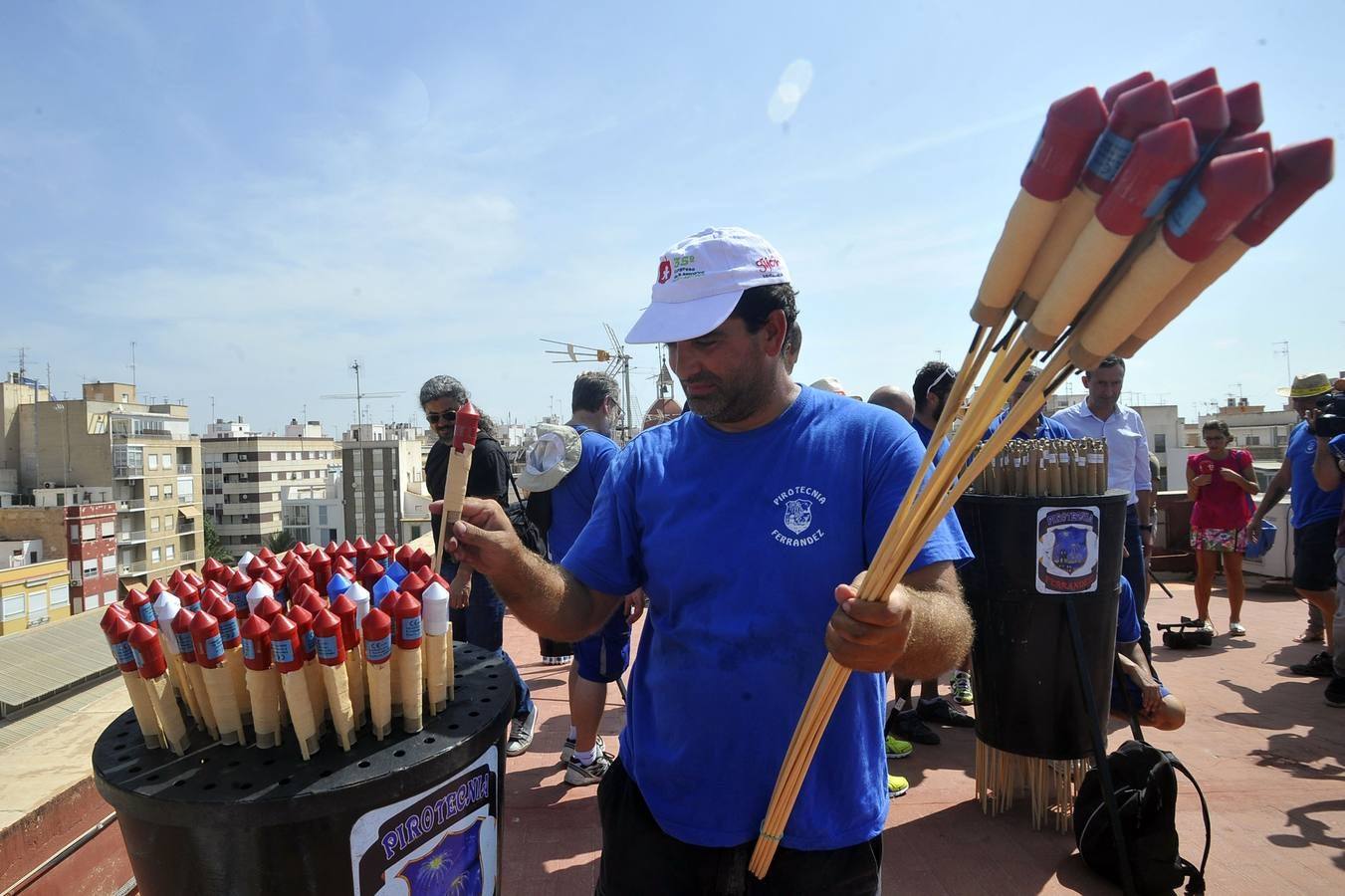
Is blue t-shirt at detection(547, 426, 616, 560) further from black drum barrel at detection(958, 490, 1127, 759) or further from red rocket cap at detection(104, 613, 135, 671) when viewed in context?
red rocket cap at detection(104, 613, 135, 671)

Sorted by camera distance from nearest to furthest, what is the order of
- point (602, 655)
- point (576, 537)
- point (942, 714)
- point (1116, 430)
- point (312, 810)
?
point (312, 810), point (576, 537), point (602, 655), point (942, 714), point (1116, 430)

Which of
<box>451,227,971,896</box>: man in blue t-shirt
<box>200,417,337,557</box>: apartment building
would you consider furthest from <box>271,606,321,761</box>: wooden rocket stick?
<box>200,417,337,557</box>: apartment building

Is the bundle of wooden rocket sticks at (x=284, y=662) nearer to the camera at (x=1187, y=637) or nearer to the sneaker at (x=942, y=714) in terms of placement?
the sneaker at (x=942, y=714)

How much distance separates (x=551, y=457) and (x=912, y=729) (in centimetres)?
223

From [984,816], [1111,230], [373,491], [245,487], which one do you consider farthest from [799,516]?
[245,487]

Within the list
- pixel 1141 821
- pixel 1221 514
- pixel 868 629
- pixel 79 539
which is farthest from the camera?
pixel 79 539

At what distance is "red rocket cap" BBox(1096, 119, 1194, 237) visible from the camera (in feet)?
2.76

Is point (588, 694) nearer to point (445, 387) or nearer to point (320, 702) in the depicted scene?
point (445, 387)

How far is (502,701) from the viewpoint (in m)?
1.79

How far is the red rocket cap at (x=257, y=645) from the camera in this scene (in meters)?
1.50

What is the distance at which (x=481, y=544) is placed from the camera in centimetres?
161

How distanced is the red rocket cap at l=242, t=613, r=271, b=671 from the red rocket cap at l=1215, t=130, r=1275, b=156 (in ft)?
5.71

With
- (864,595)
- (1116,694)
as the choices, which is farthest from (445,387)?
(1116,694)

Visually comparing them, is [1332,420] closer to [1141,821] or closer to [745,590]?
[1141,821]
